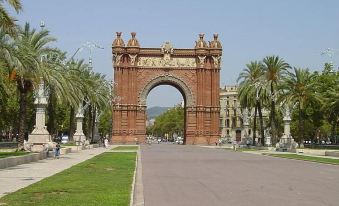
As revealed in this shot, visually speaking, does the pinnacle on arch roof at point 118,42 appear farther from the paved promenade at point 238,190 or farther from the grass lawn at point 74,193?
the grass lawn at point 74,193

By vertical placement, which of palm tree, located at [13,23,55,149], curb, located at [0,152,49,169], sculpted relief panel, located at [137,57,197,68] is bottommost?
curb, located at [0,152,49,169]

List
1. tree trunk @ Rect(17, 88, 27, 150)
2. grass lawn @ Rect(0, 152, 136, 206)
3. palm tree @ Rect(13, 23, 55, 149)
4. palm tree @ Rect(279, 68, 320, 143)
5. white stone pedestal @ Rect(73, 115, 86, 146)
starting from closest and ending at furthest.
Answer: grass lawn @ Rect(0, 152, 136, 206) → palm tree @ Rect(13, 23, 55, 149) → tree trunk @ Rect(17, 88, 27, 150) → white stone pedestal @ Rect(73, 115, 86, 146) → palm tree @ Rect(279, 68, 320, 143)

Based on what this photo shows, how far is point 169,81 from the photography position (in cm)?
9669

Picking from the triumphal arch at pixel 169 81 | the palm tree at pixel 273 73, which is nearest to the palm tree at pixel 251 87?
the palm tree at pixel 273 73

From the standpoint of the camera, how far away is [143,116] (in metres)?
95.7

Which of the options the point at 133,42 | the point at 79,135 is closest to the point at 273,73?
the point at 79,135

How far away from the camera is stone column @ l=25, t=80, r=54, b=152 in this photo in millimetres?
40625

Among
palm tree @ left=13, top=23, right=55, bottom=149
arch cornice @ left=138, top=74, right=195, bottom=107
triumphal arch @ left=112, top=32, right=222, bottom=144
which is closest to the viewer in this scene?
palm tree @ left=13, top=23, right=55, bottom=149

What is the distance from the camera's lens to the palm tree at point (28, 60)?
116 feet

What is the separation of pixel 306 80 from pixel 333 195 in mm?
54874

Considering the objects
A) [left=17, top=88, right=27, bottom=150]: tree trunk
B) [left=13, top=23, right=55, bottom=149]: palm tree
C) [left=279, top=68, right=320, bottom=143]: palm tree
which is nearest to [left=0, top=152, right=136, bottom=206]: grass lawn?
[left=13, top=23, right=55, bottom=149]: palm tree

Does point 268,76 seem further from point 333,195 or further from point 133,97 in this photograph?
point 333,195

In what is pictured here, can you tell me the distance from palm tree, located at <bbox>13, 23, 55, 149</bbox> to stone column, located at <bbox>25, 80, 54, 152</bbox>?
97 cm

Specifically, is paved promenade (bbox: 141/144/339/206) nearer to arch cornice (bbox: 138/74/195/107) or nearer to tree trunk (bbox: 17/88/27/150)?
tree trunk (bbox: 17/88/27/150)
